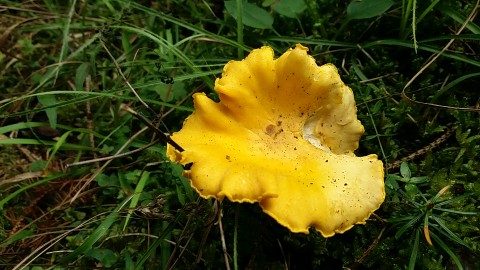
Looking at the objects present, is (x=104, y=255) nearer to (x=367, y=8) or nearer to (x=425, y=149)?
(x=425, y=149)

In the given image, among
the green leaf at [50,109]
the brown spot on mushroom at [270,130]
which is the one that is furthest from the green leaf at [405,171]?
the green leaf at [50,109]

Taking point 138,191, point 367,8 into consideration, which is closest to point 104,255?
point 138,191

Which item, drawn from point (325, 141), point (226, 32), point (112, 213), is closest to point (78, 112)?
point (112, 213)

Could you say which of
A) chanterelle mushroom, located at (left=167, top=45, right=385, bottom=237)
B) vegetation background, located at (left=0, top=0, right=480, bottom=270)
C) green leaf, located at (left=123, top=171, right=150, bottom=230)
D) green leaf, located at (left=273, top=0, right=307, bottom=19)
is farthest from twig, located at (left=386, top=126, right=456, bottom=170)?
green leaf, located at (left=123, top=171, right=150, bottom=230)

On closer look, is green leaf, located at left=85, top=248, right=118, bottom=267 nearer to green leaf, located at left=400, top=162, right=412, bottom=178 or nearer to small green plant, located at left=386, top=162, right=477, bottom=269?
small green plant, located at left=386, top=162, right=477, bottom=269

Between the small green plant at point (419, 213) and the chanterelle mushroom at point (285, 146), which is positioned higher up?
the chanterelle mushroom at point (285, 146)

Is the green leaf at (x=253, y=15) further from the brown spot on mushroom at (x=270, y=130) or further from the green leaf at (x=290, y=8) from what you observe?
the brown spot on mushroom at (x=270, y=130)

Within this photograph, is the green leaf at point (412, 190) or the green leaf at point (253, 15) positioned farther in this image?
the green leaf at point (253, 15)
